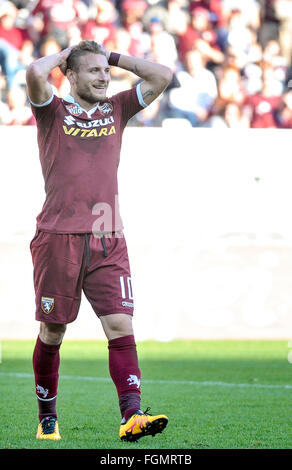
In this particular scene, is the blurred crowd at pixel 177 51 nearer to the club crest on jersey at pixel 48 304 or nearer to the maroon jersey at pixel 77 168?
the maroon jersey at pixel 77 168

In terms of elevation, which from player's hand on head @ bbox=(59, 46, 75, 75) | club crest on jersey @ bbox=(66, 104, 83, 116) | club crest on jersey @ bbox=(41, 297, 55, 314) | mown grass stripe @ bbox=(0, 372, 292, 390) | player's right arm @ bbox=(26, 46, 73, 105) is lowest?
mown grass stripe @ bbox=(0, 372, 292, 390)

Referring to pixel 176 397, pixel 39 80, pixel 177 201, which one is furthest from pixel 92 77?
pixel 177 201

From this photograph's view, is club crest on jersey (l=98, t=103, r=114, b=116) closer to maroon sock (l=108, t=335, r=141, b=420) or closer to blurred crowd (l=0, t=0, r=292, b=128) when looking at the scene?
maroon sock (l=108, t=335, r=141, b=420)

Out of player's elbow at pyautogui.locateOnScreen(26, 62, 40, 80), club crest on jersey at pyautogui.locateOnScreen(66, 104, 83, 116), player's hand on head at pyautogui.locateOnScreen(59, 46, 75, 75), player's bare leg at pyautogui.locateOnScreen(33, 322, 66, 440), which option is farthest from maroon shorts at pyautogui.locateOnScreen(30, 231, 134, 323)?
player's hand on head at pyautogui.locateOnScreen(59, 46, 75, 75)

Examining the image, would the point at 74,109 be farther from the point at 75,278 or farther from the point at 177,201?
the point at 177,201

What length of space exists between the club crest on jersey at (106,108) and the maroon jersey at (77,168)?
45mm

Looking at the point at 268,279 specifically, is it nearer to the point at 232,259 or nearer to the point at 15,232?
the point at 232,259

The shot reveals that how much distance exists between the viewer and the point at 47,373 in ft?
16.1

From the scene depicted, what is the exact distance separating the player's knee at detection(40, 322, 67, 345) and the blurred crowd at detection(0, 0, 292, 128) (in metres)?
8.43

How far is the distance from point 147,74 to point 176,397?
2696mm

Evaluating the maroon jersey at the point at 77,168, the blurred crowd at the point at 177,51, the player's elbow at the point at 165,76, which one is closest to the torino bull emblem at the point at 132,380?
the maroon jersey at the point at 77,168

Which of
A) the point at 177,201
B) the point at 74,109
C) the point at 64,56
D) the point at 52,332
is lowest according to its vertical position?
the point at 52,332

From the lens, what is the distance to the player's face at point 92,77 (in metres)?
4.84

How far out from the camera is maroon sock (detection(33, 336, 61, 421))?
4.86 meters
